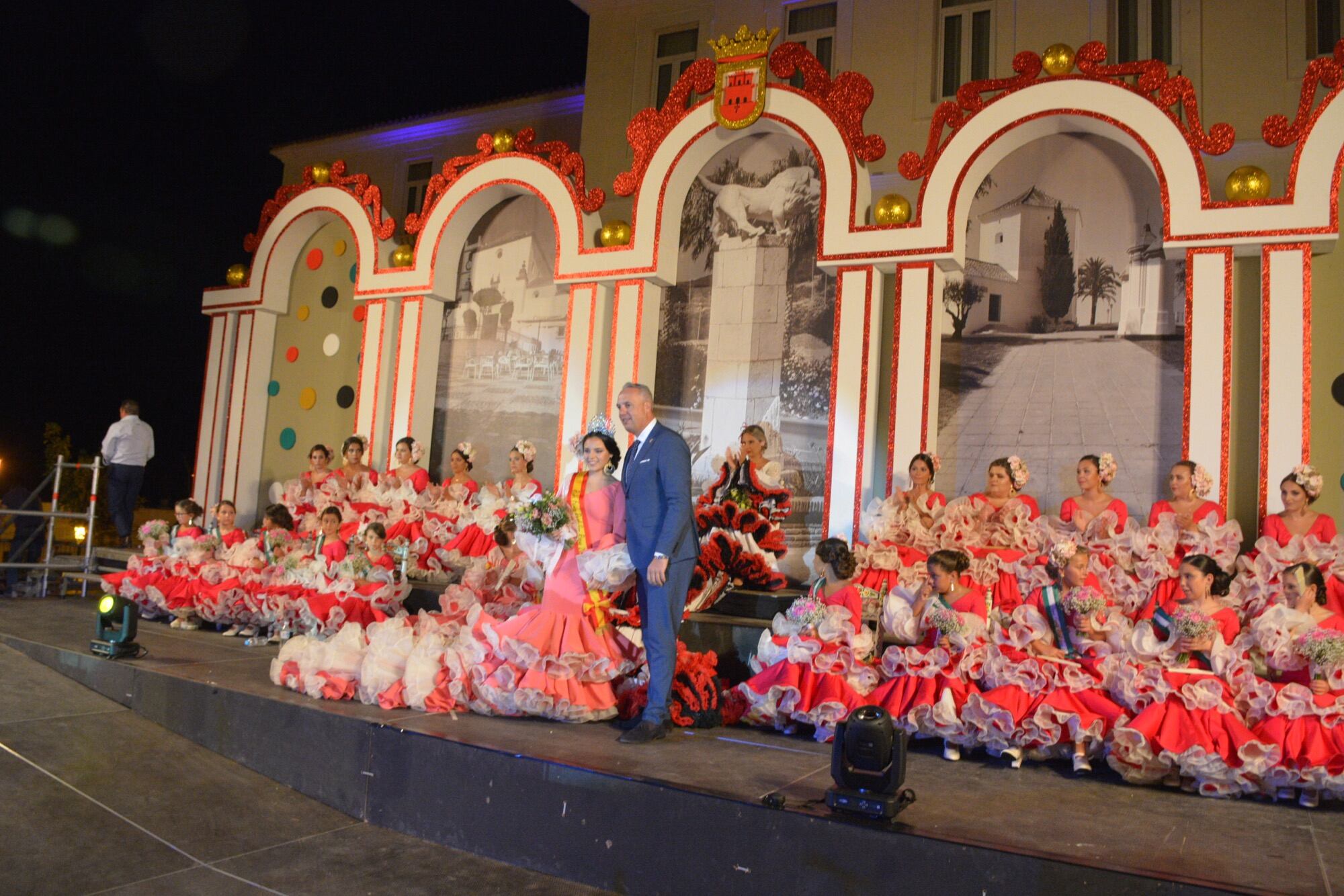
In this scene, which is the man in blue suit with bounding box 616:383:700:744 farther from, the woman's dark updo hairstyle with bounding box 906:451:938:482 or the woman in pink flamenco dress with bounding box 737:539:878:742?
the woman's dark updo hairstyle with bounding box 906:451:938:482

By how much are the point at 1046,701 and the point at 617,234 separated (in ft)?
20.4

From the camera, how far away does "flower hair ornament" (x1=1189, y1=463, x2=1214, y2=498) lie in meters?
7.00

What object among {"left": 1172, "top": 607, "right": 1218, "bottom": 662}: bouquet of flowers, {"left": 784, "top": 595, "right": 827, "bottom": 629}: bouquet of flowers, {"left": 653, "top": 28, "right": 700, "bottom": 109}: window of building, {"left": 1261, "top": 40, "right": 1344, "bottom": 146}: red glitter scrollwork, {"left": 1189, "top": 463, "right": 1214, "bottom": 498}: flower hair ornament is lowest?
{"left": 784, "top": 595, "right": 827, "bottom": 629}: bouquet of flowers

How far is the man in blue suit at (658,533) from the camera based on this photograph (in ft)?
16.6

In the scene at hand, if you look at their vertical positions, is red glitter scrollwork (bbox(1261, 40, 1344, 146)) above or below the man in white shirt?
above

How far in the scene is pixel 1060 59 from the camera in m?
7.97

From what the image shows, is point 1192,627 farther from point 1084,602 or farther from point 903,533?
point 903,533

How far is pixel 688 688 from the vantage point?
217 inches

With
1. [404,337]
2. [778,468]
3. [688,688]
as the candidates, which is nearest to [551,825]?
[688,688]

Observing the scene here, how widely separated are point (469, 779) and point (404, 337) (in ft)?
24.3

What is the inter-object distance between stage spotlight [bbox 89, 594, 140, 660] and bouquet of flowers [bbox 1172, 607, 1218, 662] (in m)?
5.67

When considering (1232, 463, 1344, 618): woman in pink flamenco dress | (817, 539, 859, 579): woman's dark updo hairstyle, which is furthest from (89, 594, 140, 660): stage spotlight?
(1232, 463, 1344, 618): woman in pink flamenco dress

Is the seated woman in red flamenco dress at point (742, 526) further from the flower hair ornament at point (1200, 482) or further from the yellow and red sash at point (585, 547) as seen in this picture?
the flower hair ornament at point (1200, 482)

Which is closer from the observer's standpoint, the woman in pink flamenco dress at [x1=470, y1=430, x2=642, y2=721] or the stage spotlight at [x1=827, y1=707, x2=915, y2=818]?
the stage spotlight at [x1=827, y1=707, x2=915, y2=818]
